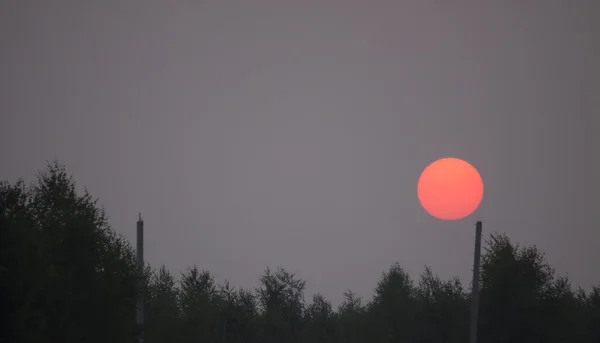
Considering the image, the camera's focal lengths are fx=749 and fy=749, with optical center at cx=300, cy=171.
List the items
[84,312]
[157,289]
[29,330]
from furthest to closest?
[157,289] < [84,312] < [29,330]

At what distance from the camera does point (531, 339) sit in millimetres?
50406

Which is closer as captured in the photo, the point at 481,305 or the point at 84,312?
the point at 84,312

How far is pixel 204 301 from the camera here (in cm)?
5294

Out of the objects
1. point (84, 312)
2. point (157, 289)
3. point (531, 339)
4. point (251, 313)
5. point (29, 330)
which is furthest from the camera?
point (251, 313)

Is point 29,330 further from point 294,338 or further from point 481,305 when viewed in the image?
point 294,338

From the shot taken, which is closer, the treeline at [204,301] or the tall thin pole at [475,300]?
the treeline at [204,301]

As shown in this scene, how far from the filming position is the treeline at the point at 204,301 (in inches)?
1035

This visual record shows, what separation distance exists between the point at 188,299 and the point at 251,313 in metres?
14.4

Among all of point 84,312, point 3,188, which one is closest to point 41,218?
point 3,188

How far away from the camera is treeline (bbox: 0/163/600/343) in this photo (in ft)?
86.3

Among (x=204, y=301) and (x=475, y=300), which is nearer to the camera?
(x=475, y=300)

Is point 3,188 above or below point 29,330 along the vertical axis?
above

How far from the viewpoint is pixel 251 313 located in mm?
66688

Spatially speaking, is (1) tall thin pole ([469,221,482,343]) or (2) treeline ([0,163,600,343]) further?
(1) tall thin pole ([469,221,482,343])
